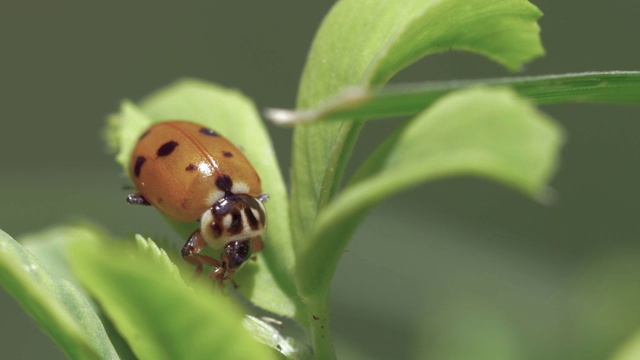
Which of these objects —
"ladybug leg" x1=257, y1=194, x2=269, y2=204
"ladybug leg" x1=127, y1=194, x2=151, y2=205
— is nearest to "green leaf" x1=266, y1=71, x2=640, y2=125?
"ladybug leg" x1=257, y1=194, x2=269, y2=204

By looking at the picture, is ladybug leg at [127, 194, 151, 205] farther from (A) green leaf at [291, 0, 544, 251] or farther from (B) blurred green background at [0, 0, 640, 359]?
(A) green leaf at [291, 0, 544, 251]

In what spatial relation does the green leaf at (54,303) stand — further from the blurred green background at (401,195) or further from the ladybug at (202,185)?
the blurred green background at (401,195)

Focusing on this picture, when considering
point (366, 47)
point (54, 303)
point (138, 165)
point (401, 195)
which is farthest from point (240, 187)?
point (401, 195)

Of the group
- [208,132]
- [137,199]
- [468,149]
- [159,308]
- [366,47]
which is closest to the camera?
[468,149]

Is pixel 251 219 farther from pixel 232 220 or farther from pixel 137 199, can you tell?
pixel 137 199

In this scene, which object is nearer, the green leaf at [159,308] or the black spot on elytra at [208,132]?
the green leaf at [159,308]

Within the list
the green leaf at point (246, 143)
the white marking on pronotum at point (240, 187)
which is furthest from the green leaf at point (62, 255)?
the white marking on pronotum at point (240, 187)
